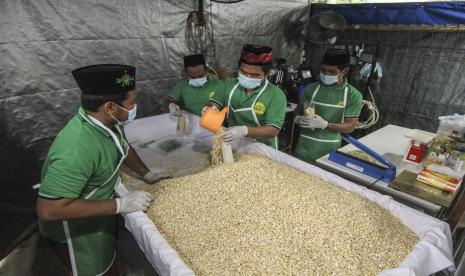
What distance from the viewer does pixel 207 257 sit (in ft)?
3.59

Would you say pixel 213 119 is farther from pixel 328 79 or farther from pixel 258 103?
pixel 328 79

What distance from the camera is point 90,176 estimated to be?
1223 millimetres

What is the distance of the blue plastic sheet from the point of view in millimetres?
3332

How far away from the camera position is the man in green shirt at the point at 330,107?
2346mm

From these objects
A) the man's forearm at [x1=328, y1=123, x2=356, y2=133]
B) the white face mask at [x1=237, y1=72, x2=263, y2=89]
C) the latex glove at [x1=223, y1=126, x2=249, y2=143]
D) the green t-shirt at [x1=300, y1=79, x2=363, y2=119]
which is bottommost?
the man's forearm at [x1=328, y1=123, x2=356, y2=133]

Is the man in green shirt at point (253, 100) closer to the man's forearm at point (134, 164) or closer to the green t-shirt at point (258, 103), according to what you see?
the green t-shirt at point (258, 103)

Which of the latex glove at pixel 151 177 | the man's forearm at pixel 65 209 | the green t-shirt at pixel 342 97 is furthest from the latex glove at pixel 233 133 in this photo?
the green t-shirt at pixel 342 97

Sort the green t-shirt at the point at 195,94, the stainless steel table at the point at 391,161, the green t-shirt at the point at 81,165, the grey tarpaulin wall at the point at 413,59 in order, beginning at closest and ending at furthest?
the green t-shirt at the point at 81,165, the stainless steel table at the point at 391,161, the green t-shirt at the point at 195,94, the grey tarpaulin wall at the point at 413,59

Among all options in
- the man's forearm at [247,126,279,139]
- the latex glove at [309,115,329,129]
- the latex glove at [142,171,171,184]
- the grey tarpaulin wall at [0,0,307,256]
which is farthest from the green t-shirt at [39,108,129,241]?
the latex glove at [309,115,329,129]

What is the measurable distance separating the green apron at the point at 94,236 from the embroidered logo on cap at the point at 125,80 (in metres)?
0.23

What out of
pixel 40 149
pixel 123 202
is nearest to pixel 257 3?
pixel 40 149

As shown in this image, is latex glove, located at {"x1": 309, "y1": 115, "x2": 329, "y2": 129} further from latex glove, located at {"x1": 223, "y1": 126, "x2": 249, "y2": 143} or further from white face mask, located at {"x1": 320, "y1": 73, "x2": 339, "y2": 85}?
latex glove, located at {"x1": 223, "y1": 126, "x2": 249, "y2": 143}

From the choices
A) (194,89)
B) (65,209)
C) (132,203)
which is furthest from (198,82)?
(65,209)

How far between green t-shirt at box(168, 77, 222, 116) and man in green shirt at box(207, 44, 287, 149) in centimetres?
58
